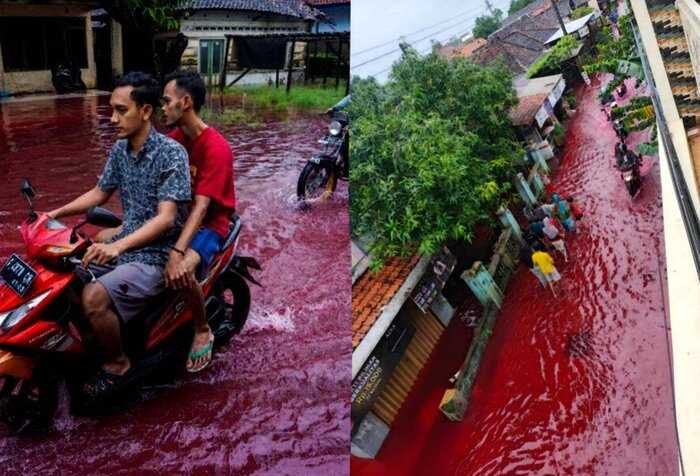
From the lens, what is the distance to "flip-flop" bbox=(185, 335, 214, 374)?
61.1 inches

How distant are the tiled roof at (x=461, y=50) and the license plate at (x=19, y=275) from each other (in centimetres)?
93

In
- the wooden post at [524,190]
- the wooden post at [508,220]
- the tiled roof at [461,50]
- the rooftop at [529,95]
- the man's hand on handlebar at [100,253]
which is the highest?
the tiled roof at [461,50]

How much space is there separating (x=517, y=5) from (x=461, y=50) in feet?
0.87

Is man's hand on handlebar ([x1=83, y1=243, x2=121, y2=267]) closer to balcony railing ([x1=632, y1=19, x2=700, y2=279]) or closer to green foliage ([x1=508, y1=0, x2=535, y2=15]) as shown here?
green foliage ([x1=508, y1=0, x2=535, y2=15])

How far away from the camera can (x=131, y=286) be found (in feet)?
4.47

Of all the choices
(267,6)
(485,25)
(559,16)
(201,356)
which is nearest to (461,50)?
(485,25)

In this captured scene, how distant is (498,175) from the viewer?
1066 millimetres

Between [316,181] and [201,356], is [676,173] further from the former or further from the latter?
[316,181]

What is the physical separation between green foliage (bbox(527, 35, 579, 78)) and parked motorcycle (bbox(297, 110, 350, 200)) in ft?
2.72

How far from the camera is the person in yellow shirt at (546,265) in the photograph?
1019mm

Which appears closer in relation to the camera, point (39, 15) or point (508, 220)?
point (508, 220)

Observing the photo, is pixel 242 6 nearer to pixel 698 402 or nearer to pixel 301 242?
pixel 301 242

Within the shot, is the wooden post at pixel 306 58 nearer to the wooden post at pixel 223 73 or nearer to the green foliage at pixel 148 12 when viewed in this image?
the wooden post at pixel 223 73

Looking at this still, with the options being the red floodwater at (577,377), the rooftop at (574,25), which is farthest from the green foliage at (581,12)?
the red floodwater at (577,377)
